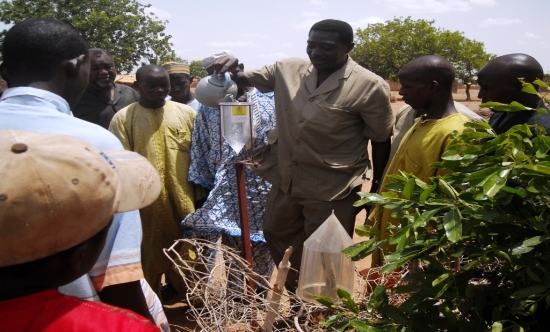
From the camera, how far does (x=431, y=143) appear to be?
2.65 meters

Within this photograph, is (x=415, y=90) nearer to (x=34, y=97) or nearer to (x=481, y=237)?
(x=481, y=237)

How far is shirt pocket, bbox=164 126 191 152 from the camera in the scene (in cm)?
392

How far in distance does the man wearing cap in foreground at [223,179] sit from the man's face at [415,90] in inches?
50.0

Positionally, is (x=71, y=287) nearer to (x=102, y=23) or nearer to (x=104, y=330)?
(x=104, y=330)

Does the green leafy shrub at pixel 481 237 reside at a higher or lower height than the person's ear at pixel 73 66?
lower

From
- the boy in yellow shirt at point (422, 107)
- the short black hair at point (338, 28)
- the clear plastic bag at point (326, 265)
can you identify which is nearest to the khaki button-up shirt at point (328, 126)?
the short black hair at point (338, 28)

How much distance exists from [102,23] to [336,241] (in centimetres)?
2380

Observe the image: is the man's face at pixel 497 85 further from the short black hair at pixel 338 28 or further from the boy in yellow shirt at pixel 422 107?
the short black hair at pixel 338 28

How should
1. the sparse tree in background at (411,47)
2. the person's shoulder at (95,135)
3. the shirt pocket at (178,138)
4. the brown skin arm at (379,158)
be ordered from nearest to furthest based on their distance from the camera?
the person's shoulder at (95,135)
the brown skin arm at (379,158)
the shirt pocket at (178,138)
the sparse tree in background at (411,47)

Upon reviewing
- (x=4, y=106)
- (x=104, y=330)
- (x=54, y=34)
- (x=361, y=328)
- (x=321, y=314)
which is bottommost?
(x=321, y=314)

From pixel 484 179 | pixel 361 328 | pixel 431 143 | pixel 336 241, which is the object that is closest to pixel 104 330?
pixel 361 328

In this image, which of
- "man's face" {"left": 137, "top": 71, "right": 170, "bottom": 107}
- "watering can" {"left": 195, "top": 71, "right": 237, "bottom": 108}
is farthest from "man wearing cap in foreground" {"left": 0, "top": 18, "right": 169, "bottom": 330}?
"man's face" {"left": 137, "top": 71, "right": 170, "bottom": 107}

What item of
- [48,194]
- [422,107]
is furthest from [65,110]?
[422,107]

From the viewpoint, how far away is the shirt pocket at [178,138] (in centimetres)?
392
